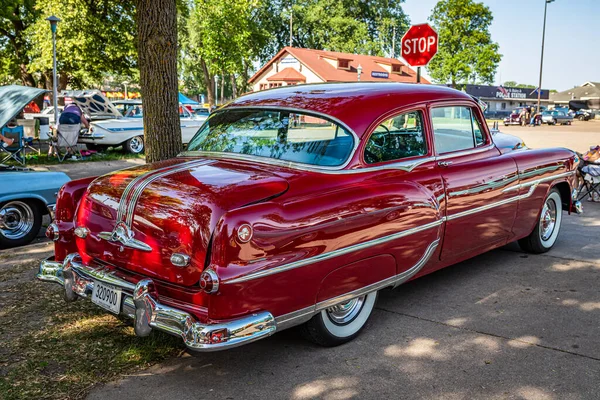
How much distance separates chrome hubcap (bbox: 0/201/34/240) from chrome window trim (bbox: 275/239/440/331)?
14.5ft

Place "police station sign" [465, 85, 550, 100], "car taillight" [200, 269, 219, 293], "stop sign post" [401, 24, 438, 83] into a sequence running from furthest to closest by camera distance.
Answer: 1. "police station sign" [465, 85, 550, 100]
2. "stop sign post" [401, 24, 438, 83]
3. "car taillight" [200, 269, 219, 293]

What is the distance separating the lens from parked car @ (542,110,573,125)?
4686 cm

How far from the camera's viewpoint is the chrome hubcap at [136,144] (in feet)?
54.9

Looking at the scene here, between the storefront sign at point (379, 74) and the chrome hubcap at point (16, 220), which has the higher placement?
the storefront sign at point (379, 74)

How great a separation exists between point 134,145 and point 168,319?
47.6 ft

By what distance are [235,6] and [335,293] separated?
40748mm

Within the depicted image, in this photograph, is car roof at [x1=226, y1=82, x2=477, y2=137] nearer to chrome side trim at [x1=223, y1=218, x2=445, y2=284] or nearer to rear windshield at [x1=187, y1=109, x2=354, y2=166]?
rear windshield at [x1=187, y1=109, x2=354, y2=166]

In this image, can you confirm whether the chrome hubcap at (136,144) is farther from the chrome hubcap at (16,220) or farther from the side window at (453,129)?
the side window at (453,129)

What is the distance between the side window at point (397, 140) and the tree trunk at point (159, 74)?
2864mm

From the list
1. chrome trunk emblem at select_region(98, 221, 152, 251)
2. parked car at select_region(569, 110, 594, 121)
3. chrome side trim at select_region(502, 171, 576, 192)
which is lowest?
chrome trunk emblem at select_region(98, 221, 152, 251)

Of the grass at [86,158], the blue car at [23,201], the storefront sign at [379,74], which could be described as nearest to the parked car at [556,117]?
the storefront sign at [379,74]

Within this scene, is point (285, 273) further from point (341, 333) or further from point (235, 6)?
point (235, 6)

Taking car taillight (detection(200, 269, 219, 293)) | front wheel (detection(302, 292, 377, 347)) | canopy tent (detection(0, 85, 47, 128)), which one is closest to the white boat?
canopy tent (detection(0, 85, 47, 128))

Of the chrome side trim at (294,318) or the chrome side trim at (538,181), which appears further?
the chrome side trim at (538,181)
